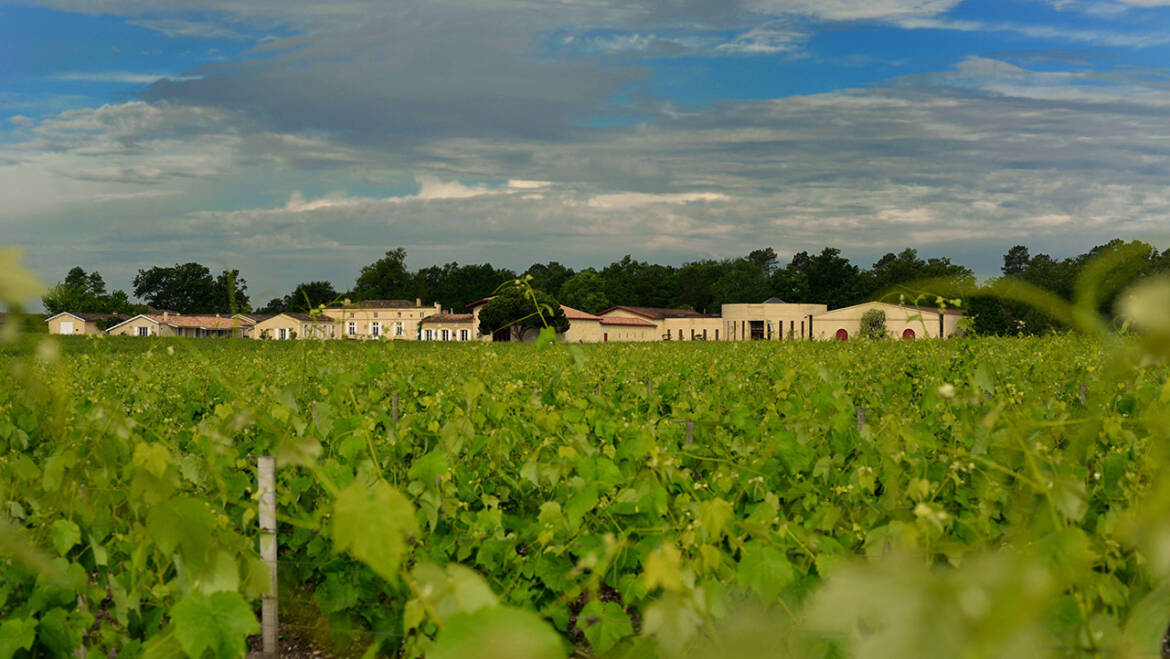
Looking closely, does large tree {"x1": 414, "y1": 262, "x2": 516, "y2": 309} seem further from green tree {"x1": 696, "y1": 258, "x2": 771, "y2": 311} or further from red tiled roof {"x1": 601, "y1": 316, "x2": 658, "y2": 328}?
green tree {"x1": 696, "y1": 258, "x2": 771, "y2": 311}

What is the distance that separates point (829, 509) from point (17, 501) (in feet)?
10.0

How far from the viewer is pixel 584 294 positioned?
74312 mm

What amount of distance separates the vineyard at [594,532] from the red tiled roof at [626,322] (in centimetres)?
5786

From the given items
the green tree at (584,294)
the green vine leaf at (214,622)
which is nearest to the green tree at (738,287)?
the green tree at (584,294)

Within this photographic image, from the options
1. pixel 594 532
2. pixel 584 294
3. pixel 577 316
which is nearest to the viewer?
pixel 594 532

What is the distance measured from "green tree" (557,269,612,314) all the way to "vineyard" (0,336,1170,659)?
6814 centimetres

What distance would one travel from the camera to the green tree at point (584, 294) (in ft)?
242

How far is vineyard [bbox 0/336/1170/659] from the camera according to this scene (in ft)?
2.41

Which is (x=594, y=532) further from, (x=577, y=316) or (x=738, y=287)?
(x=738, y=287)

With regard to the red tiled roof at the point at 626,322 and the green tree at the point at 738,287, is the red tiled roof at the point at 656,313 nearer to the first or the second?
the red tiled roof at the point at 626,322

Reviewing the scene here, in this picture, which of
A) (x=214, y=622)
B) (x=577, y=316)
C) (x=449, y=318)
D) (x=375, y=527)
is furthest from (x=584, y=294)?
(x=375, y=527)

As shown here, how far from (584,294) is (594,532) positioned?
234 ft

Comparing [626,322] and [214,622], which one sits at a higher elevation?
[214,622]

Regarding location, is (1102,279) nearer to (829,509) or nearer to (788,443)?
(829,509)
